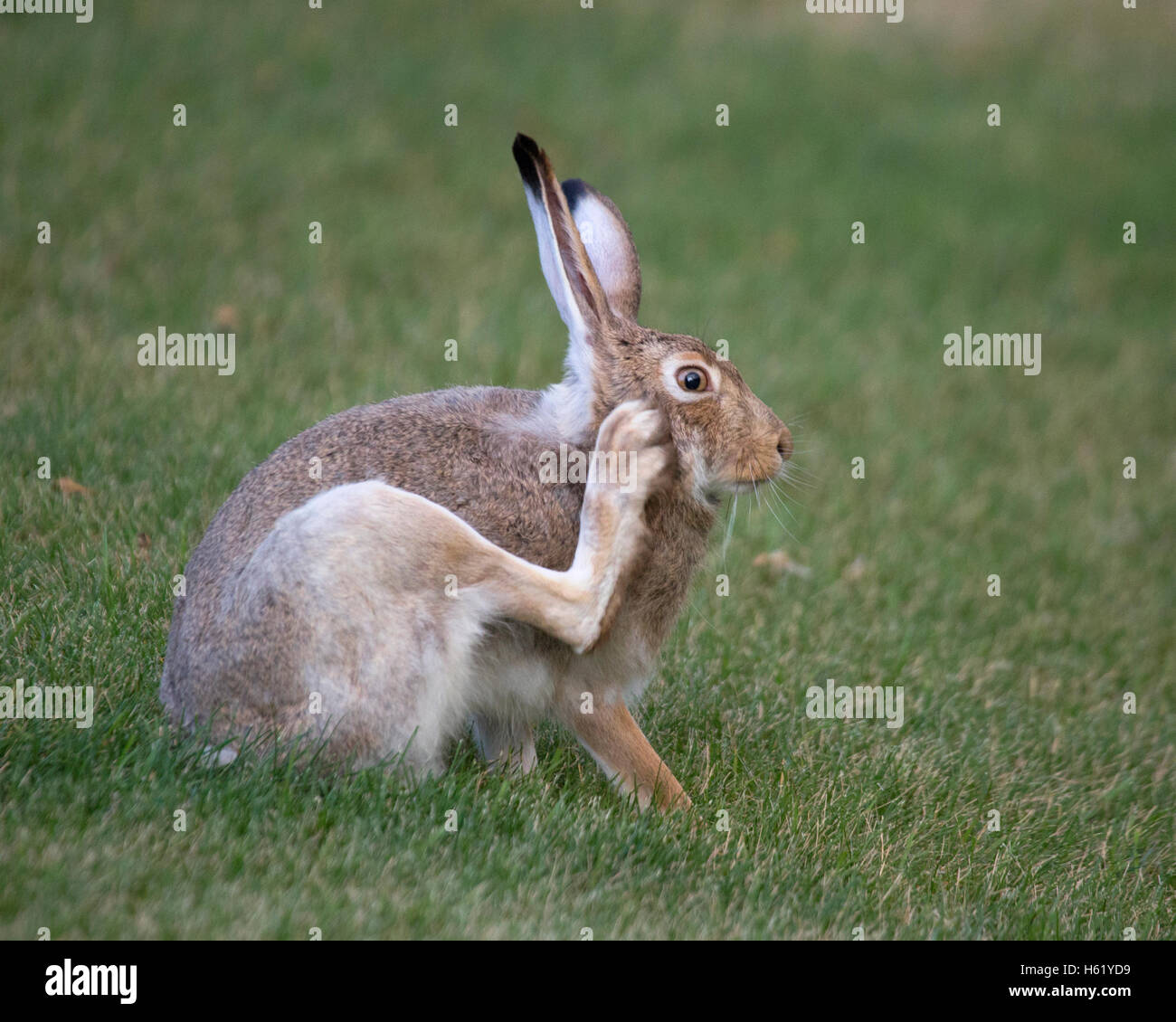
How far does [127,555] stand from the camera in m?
5.64

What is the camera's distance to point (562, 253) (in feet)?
15.1

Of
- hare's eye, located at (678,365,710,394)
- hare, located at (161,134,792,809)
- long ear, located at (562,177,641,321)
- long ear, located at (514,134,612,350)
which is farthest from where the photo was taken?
long ear, located at (562,177,641,321)

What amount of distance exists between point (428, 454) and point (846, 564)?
11.7 feet

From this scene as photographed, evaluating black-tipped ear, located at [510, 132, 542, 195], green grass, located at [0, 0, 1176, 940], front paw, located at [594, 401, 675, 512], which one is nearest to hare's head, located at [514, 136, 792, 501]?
black-tipped ear, located at [510, 132, 542, 195]

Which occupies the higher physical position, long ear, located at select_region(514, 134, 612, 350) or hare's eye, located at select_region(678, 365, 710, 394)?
long ear, located at select_region(514, 134, 612, 350)

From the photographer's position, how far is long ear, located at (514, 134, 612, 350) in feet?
15.0

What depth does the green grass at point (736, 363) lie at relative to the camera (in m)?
4.07

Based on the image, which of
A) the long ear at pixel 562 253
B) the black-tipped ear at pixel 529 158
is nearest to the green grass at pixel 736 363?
the long ear at pixel 562 253

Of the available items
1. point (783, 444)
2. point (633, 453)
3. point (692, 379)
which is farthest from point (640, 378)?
point (783, 444)

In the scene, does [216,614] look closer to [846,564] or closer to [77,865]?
[77,865]

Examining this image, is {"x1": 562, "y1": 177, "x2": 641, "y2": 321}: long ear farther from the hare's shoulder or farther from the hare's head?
the hare's shoulder

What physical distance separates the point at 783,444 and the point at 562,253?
105cm

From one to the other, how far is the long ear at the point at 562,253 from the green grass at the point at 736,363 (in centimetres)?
157

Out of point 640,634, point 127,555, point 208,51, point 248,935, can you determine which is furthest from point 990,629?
point 208,51
